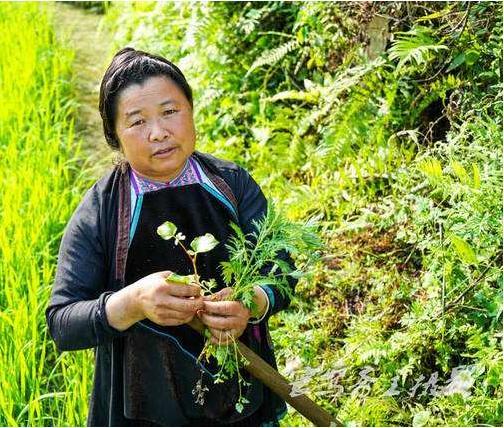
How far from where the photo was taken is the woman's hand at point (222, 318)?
1.84m

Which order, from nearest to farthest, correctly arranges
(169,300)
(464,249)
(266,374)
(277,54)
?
1. (169,300)
2. (266,374)
3. (464,249)
4. (277,54)

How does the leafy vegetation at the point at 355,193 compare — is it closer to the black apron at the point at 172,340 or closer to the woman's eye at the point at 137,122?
the black apron at the point at 172,340

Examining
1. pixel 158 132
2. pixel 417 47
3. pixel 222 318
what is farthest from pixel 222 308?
pixel 417 47

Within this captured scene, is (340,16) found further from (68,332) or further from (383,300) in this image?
(68,332)

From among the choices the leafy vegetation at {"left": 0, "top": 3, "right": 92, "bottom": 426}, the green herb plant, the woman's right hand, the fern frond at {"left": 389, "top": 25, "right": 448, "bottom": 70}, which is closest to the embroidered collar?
the green herb plant

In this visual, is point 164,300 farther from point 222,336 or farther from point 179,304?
point 222,336

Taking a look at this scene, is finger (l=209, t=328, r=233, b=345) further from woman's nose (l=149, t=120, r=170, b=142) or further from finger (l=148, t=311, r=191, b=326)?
woman's nose (l=149, t=120, r=170, b=142)

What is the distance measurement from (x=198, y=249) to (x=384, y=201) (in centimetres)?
162

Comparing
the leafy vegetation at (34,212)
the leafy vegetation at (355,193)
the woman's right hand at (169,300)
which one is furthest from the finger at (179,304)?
the leafy vegetation at (34,212)

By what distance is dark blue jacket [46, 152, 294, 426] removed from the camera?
2.02 metres

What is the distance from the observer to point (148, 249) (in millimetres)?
2121

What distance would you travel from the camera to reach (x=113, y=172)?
2205 mm

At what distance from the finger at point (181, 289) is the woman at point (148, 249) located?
0.21 m

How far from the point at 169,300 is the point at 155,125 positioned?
462mm
